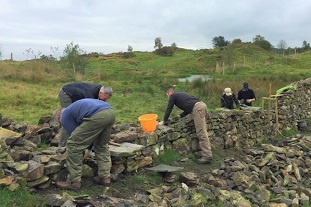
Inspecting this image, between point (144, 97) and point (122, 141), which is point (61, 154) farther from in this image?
point (144, 97)

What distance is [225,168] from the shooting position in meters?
7.71

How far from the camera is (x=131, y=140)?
7137 millimetres

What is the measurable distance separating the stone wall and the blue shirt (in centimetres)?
57

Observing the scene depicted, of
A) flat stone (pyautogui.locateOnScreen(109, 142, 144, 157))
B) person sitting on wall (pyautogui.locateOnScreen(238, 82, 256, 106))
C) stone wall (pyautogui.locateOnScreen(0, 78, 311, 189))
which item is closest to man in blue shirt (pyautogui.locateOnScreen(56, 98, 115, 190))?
stone wall (pyautogui.locateOnScreen(0, 78, 311, 189))

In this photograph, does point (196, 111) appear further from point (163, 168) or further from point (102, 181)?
point (102, 181)

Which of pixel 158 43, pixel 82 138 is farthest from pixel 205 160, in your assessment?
pixel 158 43

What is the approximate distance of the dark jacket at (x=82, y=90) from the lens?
6.54 m

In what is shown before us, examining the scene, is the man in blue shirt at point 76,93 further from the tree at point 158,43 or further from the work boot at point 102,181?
the tree at point 158,43

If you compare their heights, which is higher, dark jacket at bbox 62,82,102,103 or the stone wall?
dark jacket at bbox 62,82,102,103

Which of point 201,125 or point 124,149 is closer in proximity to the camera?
point 124,149

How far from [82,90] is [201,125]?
2.86 meters

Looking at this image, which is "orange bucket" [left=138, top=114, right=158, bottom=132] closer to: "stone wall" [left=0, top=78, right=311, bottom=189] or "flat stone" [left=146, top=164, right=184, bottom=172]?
"stone wall" [left=0, top=78, right=311, bottom=189]

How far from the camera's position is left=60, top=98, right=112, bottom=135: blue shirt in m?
5.30

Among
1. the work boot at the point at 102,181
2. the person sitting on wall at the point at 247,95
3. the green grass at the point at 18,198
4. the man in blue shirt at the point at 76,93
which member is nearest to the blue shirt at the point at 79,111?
the work boot at the point at 102,181
